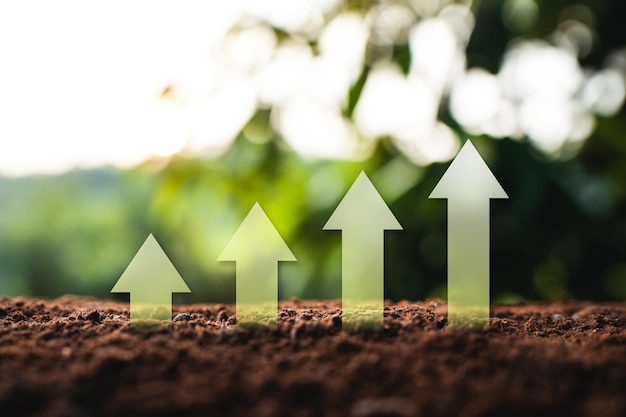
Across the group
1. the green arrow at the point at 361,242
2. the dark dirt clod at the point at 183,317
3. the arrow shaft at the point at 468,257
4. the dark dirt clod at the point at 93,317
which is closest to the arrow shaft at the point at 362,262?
the green arrow at the point at 361,242

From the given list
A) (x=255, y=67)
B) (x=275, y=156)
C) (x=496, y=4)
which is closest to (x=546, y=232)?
(x=496, y=4)

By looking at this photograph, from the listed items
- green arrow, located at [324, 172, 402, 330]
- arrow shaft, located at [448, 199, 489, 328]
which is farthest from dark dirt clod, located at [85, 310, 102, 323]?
green arrow, located at [324, 172, 402, 330]

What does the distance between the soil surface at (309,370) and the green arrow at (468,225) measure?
27 cm

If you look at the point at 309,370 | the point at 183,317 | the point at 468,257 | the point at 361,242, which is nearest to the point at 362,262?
the point at 361,242

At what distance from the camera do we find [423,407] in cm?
49

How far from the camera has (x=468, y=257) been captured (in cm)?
165

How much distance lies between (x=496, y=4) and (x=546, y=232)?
791mm

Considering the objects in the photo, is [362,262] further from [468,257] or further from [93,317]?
[93,317]

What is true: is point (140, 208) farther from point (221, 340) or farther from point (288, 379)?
point (288, 379)

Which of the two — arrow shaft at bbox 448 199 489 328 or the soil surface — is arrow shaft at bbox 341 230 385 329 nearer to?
arrow shaft at bbox 448 199 489 328

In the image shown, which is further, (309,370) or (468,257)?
(468,257)

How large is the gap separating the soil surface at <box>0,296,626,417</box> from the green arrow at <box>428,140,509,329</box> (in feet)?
0.88

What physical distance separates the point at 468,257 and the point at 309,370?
1152mm

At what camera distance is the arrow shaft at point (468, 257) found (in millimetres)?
1004
